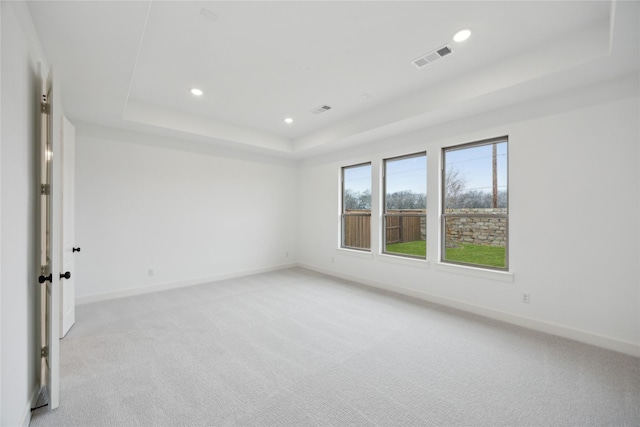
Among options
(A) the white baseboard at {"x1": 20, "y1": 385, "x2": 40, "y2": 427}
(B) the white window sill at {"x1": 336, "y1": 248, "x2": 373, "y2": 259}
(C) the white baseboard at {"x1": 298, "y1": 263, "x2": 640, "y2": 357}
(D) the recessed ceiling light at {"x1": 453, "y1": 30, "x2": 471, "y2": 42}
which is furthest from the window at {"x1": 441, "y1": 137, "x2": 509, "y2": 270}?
(A) the white baseboard at {"x1": 20, "y1": 385, "x2": 40, "y2": 427}

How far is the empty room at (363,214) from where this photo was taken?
1.87 meters

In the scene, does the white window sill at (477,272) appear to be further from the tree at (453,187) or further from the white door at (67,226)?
the white door at (67,226)

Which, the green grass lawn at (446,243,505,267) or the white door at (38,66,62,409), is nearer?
the white door at (38,66,62,409)

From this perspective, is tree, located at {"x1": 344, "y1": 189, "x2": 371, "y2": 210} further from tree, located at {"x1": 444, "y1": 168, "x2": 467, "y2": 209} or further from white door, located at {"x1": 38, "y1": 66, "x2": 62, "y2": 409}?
white door, located at {"x1": 38, "y1": 66, "x2": 62, "y2": 409}

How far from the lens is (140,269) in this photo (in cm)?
444

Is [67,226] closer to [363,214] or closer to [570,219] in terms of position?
[363,214]

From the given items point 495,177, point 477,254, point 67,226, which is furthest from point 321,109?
point 67,226

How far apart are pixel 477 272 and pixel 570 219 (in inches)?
45.6

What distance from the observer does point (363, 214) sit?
5.37 metres

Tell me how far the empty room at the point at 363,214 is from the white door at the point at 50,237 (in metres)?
0.02

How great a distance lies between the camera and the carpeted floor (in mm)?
1827

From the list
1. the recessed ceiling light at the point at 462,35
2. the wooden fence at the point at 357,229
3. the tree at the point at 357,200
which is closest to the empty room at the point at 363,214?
the recessed ceiling light at the point at 462,35

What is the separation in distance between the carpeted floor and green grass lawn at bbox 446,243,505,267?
781 millimetres

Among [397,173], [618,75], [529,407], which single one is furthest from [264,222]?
[618,75]
